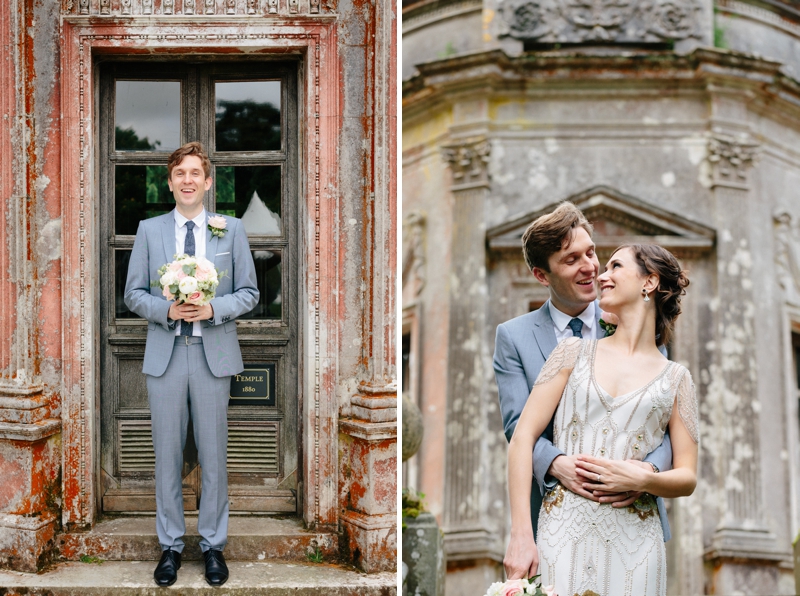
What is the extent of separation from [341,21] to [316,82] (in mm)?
380

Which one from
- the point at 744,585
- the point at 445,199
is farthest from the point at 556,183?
the point at 744,585

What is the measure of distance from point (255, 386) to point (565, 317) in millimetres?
2289

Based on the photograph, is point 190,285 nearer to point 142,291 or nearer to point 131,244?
point 142,291

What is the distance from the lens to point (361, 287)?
4.75 metres

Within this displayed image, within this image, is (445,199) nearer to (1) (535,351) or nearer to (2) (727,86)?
(2) (727,86)

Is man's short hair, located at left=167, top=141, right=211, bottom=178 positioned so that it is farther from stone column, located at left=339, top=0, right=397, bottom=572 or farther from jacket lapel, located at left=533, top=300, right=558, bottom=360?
jacket lapel, located at left=533, top=300, right=558, bottom=360

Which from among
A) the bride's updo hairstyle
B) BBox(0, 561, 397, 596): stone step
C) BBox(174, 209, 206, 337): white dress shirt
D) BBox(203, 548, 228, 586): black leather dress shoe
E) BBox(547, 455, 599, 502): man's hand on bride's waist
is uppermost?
BBox(174, 209, 206, 337): white dress shirt

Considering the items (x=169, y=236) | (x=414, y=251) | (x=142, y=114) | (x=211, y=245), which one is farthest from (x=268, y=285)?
(x=414, y=251)

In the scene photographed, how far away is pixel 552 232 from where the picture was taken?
10.7ft

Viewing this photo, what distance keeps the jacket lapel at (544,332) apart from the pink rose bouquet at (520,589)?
850 millimetres

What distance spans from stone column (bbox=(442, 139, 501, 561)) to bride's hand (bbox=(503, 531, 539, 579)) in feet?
14.3

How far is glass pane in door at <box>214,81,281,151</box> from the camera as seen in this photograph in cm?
495

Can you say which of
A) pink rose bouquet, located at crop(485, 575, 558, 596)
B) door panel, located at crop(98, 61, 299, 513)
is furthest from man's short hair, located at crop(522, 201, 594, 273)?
door panel, located at crop(98, 61, 299, 513)

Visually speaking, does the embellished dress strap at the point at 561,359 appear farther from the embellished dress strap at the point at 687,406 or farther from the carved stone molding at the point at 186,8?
the carved stone molding at the point at 186,8
